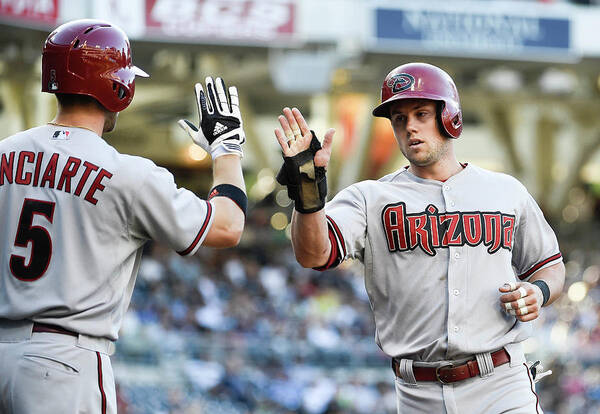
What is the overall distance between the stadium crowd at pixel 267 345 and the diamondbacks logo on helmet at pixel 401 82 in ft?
31.6

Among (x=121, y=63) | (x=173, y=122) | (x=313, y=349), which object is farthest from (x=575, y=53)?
(x=121, y=63)

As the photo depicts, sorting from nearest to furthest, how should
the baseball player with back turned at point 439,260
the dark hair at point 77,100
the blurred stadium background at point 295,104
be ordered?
the dark hair at point 77,100 → the baseball player with back turned at point 439,260 → the blurred stadium background at point 295,104

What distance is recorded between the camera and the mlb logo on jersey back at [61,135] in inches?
138

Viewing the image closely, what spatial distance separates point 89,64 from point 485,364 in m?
2.09

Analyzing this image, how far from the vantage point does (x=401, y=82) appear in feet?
14.6

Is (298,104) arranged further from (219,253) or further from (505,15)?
(505,15)

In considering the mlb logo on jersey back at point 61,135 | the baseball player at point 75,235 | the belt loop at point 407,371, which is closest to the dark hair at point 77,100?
the baseball player at point 75,235

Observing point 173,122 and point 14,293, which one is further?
point 173,122

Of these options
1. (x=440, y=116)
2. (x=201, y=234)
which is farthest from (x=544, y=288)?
(x=201, y=234)

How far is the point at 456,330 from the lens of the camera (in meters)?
4.24

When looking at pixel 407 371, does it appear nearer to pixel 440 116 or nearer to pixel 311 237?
pixel 311 237

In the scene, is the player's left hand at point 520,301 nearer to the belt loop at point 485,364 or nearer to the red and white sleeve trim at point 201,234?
the belt loop at point 485,364

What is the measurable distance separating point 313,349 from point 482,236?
40.8 ft

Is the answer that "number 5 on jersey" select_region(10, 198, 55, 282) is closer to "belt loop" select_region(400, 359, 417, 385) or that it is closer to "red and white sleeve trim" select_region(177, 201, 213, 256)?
"red and white sleeve trim" select_region(177, 201, 213, 256)
